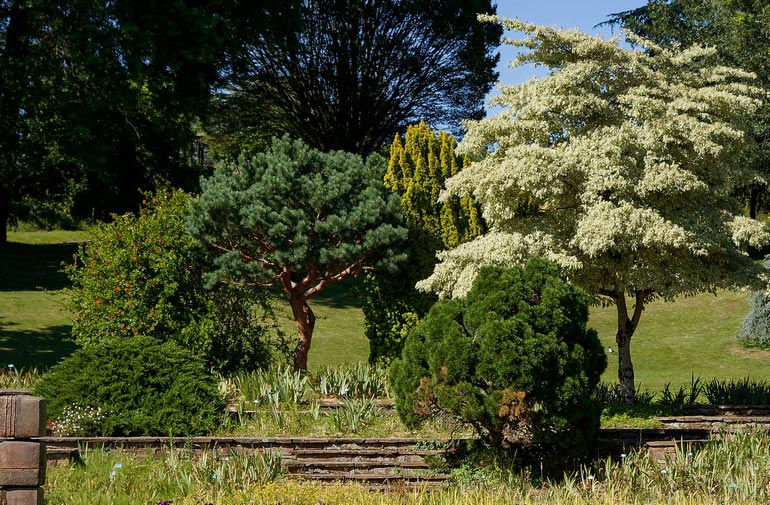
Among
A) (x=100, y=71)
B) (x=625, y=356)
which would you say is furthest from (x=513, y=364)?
(x=100, y=71)

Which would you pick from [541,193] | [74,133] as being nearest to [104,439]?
[541,193]

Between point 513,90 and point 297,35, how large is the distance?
19.5 metres

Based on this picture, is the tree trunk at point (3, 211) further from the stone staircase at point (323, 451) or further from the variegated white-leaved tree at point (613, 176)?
the stone staircase at point (323, 451)

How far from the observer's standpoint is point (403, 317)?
45.0ft

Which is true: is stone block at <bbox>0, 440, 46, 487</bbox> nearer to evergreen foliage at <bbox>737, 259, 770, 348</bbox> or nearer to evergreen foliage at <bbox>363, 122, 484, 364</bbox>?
evergreen foliage at <bbox>363, 122, 484, 364</bbox>

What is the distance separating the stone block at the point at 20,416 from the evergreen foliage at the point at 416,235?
25.8 ft

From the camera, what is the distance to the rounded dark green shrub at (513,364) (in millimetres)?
8141

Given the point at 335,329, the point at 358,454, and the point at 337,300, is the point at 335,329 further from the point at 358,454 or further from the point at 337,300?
the point at 358,454

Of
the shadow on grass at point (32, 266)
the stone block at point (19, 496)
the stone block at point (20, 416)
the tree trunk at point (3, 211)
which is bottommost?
the stone block at point (19, 496)

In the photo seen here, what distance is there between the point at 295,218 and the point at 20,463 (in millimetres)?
7298

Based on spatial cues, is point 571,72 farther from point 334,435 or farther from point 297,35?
point 297,35

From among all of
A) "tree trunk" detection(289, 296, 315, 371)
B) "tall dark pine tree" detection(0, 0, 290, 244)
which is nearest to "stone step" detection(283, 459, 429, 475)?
"tree trunk" detection(289, 296, 315, 371)

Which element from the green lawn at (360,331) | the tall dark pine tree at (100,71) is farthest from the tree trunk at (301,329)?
the tall dark pine tree at (100,71)

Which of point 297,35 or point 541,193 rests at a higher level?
point 297,35
